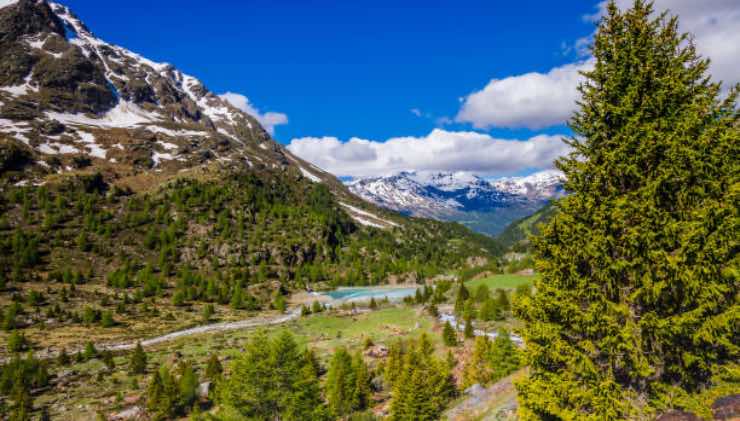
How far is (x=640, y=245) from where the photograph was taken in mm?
11281

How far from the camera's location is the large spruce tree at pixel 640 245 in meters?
10.7

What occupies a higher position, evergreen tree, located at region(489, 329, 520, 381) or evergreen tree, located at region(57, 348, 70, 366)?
evergreen tree, located at region(57, 348, 70, 366)

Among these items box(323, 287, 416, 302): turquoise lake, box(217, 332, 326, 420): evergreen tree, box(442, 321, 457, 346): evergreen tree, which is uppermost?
box(217, 332, 326, 420): evergreen tree

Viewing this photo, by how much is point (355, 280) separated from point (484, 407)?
14766 centimetres

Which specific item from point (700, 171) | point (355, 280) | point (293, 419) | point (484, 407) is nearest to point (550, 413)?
point (700, 171)

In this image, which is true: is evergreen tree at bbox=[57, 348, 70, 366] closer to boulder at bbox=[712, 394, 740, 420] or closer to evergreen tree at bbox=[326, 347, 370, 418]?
evergreen tree at bbox=[326, 347, 370, 418]

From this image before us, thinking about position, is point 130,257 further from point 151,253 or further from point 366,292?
point 366,292

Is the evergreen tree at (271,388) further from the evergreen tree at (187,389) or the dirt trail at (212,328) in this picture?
the dirt trail at (212,328)

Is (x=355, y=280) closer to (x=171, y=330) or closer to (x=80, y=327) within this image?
(x=171, y=330)

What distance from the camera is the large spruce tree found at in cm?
1069

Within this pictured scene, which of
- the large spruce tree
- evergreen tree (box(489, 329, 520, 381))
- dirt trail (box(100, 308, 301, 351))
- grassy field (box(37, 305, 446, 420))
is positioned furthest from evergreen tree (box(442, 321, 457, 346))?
dirt trail (box(100, 308, 301, 351))

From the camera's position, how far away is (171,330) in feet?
285

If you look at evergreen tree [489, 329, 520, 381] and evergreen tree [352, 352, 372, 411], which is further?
evergreen tree [352, 352, 372, 411]

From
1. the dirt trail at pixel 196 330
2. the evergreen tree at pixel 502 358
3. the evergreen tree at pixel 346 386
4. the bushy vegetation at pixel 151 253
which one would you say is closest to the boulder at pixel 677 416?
the evergreen tree at pixel 502 358
